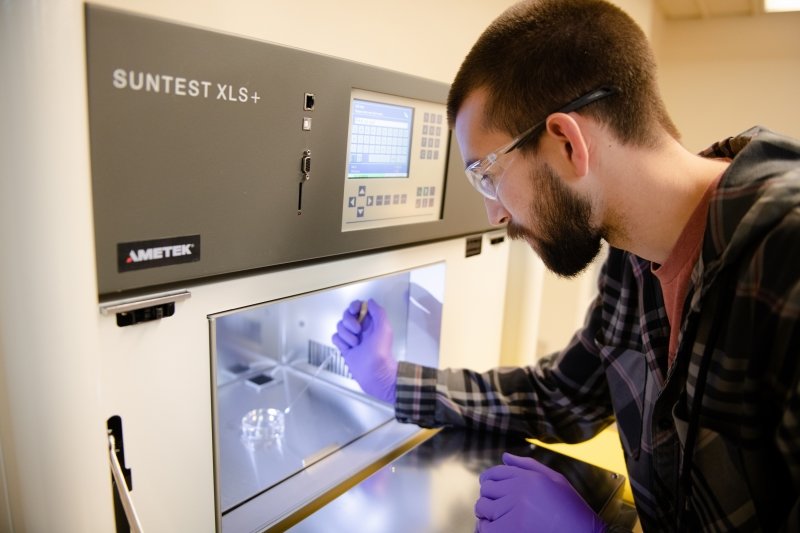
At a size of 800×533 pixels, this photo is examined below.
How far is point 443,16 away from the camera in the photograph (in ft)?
3.57

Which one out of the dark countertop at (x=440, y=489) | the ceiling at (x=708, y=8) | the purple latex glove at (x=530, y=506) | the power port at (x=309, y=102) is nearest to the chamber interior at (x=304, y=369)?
the dark countertop at (x=440, y=489)

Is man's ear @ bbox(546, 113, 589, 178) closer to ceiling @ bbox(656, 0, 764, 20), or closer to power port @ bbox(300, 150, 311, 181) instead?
power port @ bbox(300, 150, 311, 181)

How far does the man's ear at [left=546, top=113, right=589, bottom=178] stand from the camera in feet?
2.35

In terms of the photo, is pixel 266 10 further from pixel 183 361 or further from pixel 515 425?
pixel 515 425

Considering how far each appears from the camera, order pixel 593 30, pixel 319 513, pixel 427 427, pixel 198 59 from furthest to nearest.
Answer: pixel 427 427, pixel 319 513, pixel 593 30, pixel 198 59

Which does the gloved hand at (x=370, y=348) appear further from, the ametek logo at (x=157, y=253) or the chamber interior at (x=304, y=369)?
the ametek logo at (x=157, y=253)

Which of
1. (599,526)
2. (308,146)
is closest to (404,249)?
(308,146)

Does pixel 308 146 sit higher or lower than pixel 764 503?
higher

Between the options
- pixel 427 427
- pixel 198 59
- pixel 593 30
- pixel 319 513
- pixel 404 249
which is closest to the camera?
pixel 198 59

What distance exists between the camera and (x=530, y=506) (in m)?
0.84

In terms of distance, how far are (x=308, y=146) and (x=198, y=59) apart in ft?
0.59

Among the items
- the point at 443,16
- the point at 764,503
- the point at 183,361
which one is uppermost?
the point at 443,16

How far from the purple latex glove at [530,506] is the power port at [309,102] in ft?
2.02

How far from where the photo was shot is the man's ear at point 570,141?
2.35ft
